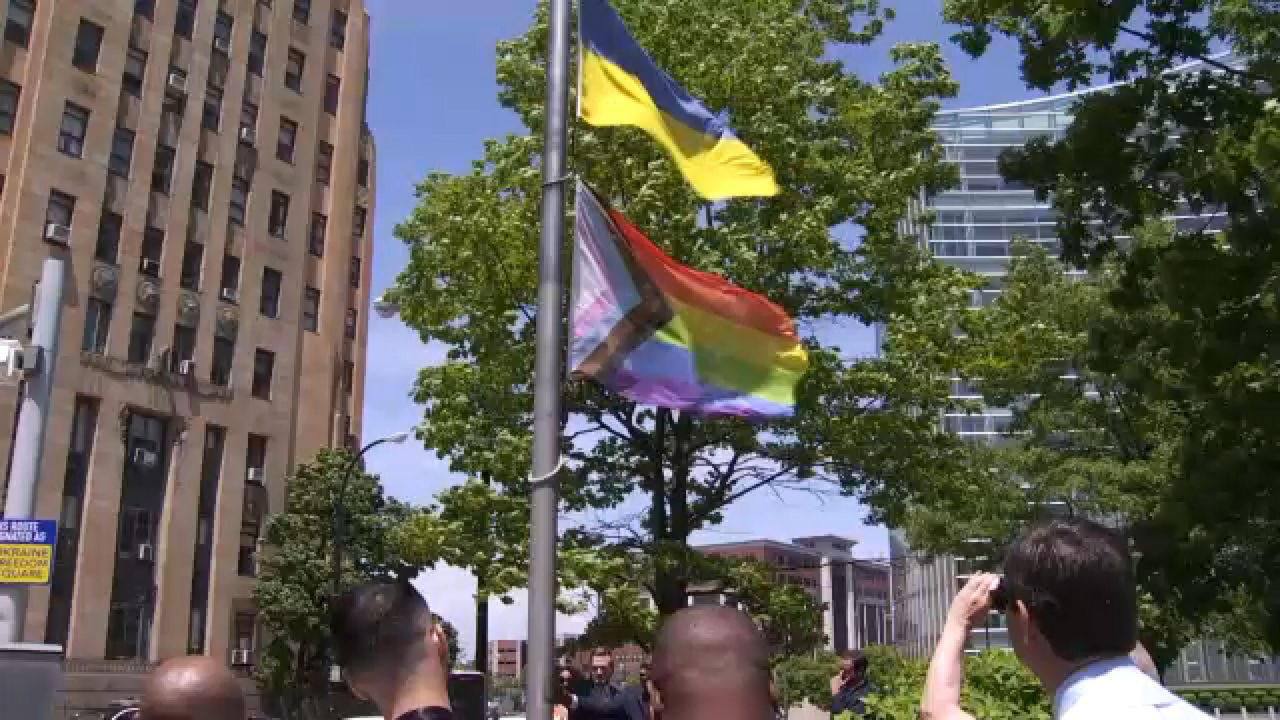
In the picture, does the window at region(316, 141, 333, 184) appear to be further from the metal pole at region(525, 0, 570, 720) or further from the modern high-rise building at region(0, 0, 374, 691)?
the metal pole at region(525, 0, 570, 720)

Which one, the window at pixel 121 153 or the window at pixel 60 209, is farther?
the window at pixel 121 153

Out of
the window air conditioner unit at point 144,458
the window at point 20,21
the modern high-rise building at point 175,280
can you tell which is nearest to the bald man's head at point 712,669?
the modern high-rise building at point 175,280

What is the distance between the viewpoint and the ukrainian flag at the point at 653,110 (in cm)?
914

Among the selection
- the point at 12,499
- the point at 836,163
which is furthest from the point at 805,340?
the point at 12,499

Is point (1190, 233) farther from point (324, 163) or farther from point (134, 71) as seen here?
point (324, 163)

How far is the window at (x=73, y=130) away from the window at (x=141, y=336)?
539 cm

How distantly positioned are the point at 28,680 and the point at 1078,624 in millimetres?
7119

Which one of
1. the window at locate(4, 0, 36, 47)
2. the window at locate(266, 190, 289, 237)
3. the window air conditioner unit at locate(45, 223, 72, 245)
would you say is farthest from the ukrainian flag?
the window at locate(266, 190, 289, 237)

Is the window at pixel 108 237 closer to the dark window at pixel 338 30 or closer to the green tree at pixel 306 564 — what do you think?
the green tree at pixel 306 564

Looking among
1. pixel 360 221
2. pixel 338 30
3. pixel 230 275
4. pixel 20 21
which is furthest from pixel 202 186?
pixel 338 30

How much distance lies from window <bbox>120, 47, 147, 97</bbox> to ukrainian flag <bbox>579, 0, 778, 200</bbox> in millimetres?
35168

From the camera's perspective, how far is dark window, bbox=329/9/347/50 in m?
49.5

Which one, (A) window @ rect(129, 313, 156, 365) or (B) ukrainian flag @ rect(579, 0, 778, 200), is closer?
(B) ukrainian flag @ rect(579, 0, 778, 200)

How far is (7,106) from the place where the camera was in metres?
36.1
